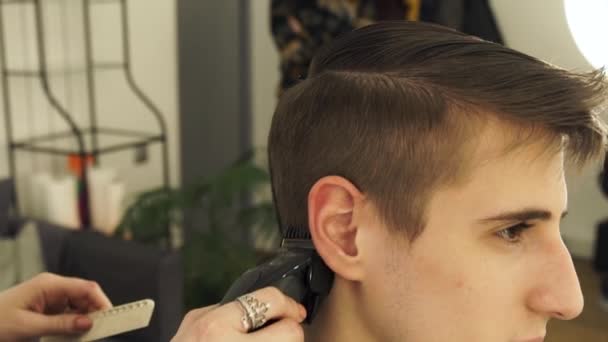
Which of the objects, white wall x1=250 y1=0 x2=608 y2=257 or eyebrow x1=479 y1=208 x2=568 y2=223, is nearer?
eyebrow x1=479 y1=208 x2=568 y2=223

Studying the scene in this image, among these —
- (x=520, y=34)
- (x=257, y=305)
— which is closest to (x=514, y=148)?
(x=257, y=305)

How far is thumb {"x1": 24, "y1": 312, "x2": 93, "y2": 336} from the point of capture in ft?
3.32

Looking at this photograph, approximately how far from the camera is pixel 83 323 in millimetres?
1005

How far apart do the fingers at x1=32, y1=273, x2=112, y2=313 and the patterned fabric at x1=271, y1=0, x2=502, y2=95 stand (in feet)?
5.90

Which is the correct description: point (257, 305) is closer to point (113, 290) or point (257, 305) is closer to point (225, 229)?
point (113, 290)

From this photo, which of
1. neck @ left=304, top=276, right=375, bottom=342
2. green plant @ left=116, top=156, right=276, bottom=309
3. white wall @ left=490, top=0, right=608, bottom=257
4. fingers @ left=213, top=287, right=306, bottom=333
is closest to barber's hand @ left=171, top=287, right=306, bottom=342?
fingers @ left=213, top=287, right=306, bottom=333

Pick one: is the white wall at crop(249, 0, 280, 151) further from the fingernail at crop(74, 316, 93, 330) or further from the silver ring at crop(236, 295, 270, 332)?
the silver ring at crop(236, 295, 270, 332)

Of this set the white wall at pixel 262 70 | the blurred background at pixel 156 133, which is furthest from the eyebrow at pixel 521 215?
the white wall at pixel 262 70

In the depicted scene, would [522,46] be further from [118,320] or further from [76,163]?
[76,163]

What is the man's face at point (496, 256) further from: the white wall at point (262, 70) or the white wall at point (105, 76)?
the white wall at point (262, 70)

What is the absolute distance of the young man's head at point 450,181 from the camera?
2.65 ft

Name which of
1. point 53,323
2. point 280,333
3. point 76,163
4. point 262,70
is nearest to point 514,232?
point 280,333

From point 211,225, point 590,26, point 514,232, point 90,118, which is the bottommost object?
point 211,225

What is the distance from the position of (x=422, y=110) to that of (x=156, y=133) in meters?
2.62
